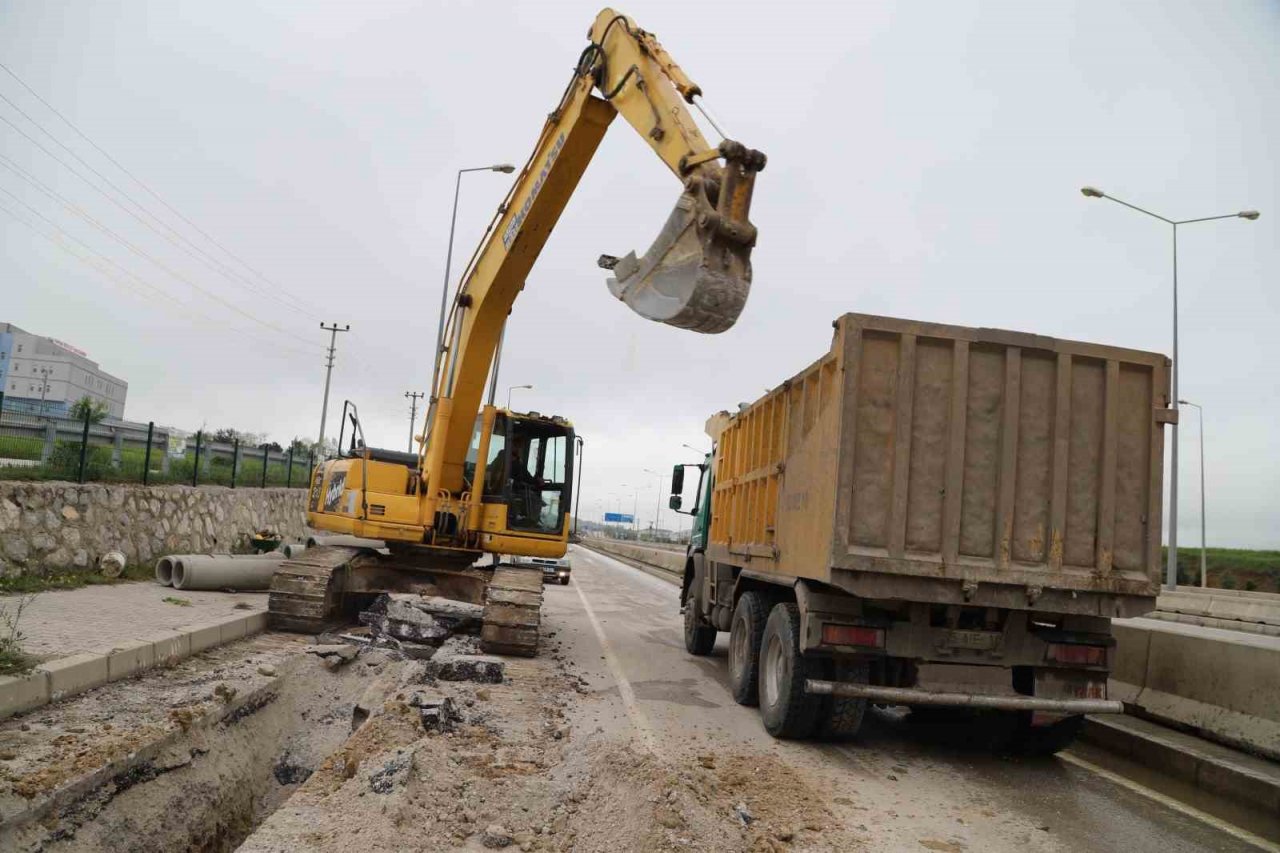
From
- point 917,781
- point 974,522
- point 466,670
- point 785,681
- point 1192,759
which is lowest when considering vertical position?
point 917,781

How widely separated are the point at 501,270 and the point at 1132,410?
6.83m

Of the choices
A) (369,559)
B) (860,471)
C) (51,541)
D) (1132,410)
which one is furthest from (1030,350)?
(51,541)

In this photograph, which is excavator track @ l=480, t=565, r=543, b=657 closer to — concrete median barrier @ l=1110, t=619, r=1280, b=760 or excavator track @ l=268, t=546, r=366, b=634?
excavator track @ l=268, t=546, r=366, b=634

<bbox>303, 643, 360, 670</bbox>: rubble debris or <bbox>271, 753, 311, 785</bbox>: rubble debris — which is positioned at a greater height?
<bbox>303, 643, 360, 670</bbox>: rubble debris

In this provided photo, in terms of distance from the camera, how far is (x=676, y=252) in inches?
253

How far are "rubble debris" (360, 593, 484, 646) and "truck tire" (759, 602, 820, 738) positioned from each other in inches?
158

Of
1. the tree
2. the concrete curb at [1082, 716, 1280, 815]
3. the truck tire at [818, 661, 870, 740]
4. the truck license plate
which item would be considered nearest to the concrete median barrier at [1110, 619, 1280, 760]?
the concrete curb at [1082, 716, 1280, 815]

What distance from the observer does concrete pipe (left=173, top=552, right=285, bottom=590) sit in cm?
1285

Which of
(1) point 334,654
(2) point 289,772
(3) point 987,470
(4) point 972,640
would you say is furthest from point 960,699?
(1) point 334,654

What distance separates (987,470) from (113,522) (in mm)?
12892

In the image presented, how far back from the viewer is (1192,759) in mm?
6461

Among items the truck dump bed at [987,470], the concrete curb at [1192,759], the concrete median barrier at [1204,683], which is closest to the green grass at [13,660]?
the truck dump bed at [987,470]

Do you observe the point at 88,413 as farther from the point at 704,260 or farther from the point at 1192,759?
the point at 1192,759

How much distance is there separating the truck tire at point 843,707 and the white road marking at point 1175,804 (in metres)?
1.90
